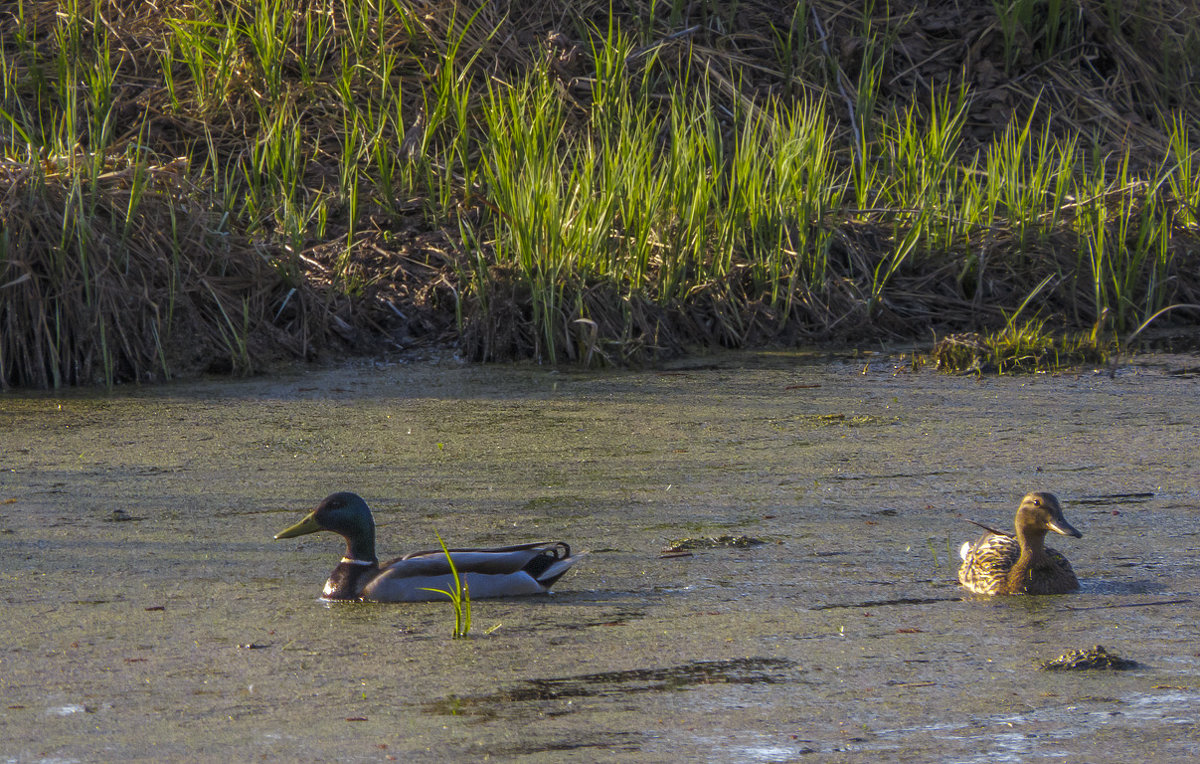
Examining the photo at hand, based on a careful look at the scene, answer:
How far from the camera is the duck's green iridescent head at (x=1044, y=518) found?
337cm

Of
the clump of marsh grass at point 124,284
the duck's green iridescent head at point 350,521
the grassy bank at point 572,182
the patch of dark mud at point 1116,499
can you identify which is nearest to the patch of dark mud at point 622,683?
the duck's green iridescent head at point 350,521

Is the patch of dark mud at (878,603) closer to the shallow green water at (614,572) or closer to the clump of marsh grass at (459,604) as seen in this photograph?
the shallow green water at (614,572)

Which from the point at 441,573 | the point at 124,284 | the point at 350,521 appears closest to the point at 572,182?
the point at 124,284

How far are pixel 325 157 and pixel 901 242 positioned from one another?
2.99m

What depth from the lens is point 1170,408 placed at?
520 cm

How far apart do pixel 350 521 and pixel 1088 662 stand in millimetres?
1611

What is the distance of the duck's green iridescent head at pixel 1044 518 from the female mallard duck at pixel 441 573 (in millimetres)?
996

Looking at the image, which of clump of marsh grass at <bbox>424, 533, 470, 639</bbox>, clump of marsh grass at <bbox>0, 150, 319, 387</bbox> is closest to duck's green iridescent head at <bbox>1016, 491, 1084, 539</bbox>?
clump of marsh grass at <bbox>424, 533, 470, 639</bbox>

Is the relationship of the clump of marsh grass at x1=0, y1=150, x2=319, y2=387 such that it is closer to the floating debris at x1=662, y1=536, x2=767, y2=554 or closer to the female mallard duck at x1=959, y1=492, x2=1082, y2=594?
the floating debris at x1=662, y1=536, x2=767, y2=554

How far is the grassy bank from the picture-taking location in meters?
6.14

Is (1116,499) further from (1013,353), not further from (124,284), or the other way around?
(124,284)

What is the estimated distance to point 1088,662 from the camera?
2.77 metres

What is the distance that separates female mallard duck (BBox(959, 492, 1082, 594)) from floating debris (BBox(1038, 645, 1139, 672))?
1.67 feet

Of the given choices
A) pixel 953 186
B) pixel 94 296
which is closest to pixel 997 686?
pixel 94 296
